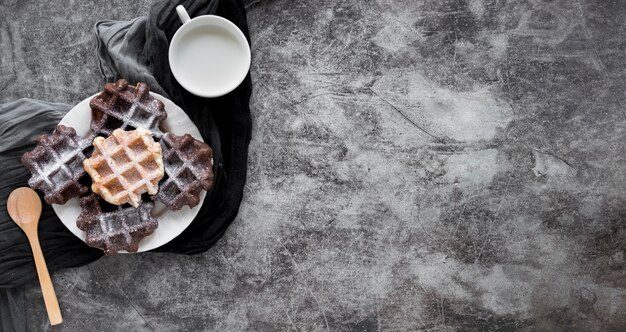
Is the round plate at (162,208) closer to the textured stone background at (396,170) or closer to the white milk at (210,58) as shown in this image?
the white milk at (210,58)

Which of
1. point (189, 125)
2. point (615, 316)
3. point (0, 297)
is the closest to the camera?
point (189, 125)

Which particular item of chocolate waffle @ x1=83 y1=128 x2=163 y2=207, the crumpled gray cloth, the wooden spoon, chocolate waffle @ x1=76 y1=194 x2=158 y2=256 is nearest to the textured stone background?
the crumpled gray cloth

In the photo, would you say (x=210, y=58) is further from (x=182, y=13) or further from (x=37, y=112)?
(x=37, y=112)

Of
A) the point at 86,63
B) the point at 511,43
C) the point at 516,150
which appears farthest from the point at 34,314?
the point at 511,43

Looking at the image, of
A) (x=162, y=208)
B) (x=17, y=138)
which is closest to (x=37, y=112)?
(x=17, y=138)

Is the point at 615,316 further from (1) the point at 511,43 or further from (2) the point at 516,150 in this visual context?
(1) the point at 511,43

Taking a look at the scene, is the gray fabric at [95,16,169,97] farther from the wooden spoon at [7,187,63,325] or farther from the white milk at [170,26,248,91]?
the wooden spoon at [7,187,63,325]
